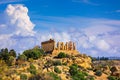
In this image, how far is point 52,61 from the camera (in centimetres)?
11006

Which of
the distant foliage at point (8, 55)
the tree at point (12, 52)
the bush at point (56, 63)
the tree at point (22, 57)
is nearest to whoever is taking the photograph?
the distant foliage at point (8, 55)

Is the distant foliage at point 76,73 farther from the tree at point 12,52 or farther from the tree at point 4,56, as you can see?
the tree at point 4,56

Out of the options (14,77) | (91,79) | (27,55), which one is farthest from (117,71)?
(14,77)

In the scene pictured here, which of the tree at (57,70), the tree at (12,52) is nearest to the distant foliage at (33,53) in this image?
the tree at (12,52)

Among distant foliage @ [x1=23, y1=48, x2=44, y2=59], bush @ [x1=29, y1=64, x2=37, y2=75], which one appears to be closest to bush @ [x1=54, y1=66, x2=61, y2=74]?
bush @ [x1=29, y1=64, x2=37, y2=75]

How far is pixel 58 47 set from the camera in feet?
395

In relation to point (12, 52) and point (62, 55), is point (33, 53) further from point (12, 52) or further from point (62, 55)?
point (62, 55)

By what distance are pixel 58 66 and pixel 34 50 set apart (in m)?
11.7

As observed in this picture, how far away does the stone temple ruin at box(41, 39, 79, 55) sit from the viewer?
119713 mm

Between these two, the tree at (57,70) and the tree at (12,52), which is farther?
the tree at (12,52)

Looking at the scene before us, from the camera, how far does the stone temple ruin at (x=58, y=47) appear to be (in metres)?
120

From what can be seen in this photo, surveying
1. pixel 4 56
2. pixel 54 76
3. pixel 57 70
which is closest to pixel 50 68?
pixel 57 70

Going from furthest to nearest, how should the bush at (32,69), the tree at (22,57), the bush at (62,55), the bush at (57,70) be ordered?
the bush at (62,55), the tree at (22,57), the bush at (57,70), the bush at (32,69)

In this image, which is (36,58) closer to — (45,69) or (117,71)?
(45,69)
